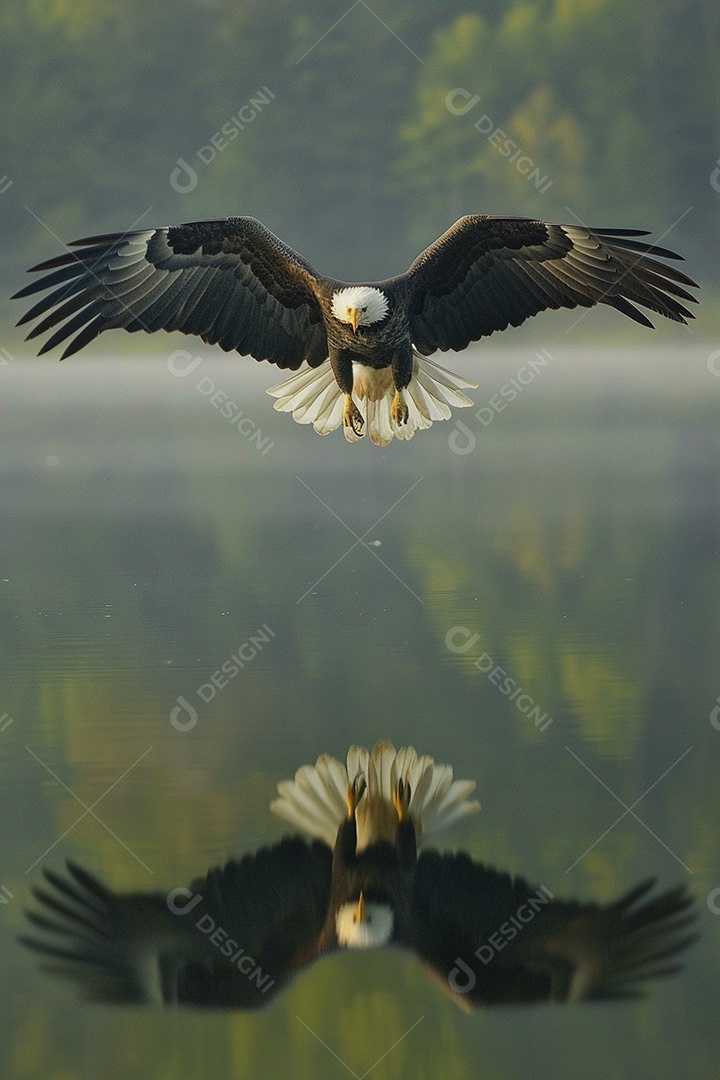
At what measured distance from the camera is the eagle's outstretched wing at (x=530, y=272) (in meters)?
5.73

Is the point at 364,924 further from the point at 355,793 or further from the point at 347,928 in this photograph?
the point at 355,793

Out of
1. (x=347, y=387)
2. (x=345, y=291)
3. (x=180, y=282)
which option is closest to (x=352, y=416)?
(x=347, y=387)

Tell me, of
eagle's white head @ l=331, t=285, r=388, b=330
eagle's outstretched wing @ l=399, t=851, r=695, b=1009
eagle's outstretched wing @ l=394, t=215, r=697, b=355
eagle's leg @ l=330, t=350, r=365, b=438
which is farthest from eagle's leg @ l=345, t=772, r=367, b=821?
eagle's leg @ l=330, t=350, r=365, b=438

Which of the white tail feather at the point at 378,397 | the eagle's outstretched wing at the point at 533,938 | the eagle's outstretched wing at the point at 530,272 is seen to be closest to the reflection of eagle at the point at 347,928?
the eagle's outstretched wing at the point at 533,938

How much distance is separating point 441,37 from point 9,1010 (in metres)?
26.0

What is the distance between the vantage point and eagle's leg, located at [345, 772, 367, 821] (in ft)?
11.1

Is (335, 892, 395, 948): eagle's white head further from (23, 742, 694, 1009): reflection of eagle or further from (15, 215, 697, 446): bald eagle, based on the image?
(15, 215, 697, 446): bald eagle

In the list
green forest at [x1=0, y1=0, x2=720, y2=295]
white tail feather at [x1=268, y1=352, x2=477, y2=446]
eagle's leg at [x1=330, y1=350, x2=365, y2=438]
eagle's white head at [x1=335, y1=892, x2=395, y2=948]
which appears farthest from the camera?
green forest at [x1=0, y1=0, x2=720, y2=295]

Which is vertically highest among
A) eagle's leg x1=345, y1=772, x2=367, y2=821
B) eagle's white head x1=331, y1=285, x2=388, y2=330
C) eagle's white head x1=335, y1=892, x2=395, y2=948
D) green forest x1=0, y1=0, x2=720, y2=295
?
green forest x1=0, y1=0, x2=720, y2=295

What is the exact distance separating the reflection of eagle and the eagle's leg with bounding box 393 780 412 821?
133 millimetres

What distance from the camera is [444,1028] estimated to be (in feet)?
8.50

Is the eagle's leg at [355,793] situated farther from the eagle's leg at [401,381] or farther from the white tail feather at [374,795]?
the eagle's leg at [401,381]

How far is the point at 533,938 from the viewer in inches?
112

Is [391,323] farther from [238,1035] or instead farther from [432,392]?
[238,1035]
